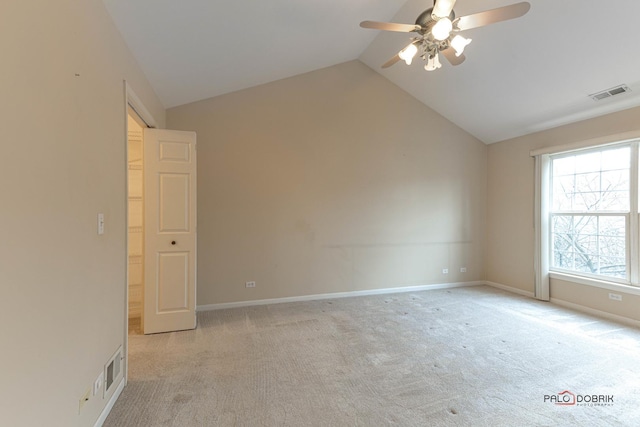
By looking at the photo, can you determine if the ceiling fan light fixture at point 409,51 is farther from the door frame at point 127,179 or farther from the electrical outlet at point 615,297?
the electrical outlet at point 615,297

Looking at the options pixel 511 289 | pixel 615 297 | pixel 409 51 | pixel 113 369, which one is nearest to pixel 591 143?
pixel 615 297

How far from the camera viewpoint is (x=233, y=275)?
4012 mm

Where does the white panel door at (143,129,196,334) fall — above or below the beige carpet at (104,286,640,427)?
above

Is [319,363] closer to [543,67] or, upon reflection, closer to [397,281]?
[397,281]

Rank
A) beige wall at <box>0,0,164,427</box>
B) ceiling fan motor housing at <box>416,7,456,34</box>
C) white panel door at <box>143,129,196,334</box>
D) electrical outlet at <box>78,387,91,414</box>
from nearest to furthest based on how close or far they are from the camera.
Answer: beige wall at <box>0,0,164,427</box> → electrical outlet at <box>78,387,91,414</box> → ceiling fan motor housing at <box>416,7,456,34</box> → white panel door at <box>143,129,196,334</box>

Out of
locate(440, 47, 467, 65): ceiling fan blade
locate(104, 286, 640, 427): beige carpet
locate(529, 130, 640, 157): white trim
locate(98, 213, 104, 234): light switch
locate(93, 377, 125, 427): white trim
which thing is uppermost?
locate(440, 47, 467, 65): ceiling fan blade

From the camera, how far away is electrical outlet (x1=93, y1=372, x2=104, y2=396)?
1714 mm

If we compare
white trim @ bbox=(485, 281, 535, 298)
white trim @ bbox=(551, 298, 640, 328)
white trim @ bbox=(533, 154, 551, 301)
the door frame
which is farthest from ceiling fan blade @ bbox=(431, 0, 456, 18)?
white trim @ bbox=(485, 281, 535, 298)

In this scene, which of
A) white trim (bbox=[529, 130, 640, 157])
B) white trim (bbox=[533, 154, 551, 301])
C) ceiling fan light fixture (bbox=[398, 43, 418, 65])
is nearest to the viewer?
ceiling fan light fixture (bbox=[398, 43, 418, 65])

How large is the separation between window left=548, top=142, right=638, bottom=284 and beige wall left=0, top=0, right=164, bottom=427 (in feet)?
17.8

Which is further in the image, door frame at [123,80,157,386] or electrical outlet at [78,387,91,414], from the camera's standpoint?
door frame at [123,80,157,386]

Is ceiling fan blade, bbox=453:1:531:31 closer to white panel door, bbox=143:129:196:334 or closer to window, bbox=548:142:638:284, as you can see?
white panel door, bbox=143:129:196:334

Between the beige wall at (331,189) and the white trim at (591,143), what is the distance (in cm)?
111

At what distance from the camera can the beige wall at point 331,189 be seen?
3.97 meters
